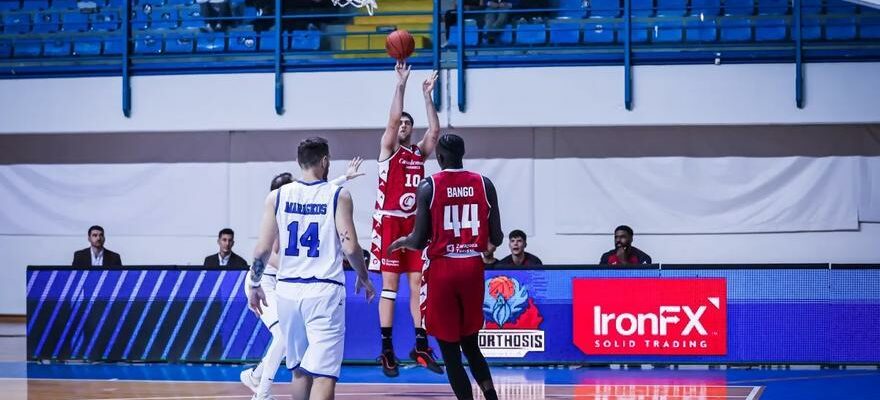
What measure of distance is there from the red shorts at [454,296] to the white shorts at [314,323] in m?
1.04

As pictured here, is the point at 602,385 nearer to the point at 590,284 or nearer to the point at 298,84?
the point at 590,284

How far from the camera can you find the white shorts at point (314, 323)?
7992mm

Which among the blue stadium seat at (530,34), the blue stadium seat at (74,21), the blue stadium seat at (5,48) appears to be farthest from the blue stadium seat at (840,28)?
the blue stadium seat at (5,48)

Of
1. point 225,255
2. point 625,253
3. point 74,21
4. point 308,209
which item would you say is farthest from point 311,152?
point 74,21

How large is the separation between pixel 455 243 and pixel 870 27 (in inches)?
428

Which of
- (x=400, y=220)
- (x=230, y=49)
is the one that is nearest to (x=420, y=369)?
(x=400, y=220)

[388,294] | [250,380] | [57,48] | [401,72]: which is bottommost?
[250,380]

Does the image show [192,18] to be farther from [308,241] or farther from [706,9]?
[308,241]

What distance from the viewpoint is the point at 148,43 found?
1986cm

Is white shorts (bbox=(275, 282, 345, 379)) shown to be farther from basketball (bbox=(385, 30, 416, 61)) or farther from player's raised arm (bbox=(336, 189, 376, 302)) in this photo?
basketball (bbox=(385, 30, 416, 61))

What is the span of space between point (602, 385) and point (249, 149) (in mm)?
9375

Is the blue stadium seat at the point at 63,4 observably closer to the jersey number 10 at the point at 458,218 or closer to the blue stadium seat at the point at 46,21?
the blue stadium seat at the point at 46,21

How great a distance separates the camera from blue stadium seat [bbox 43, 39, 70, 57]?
19766mm

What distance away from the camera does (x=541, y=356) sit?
14.1 meters
